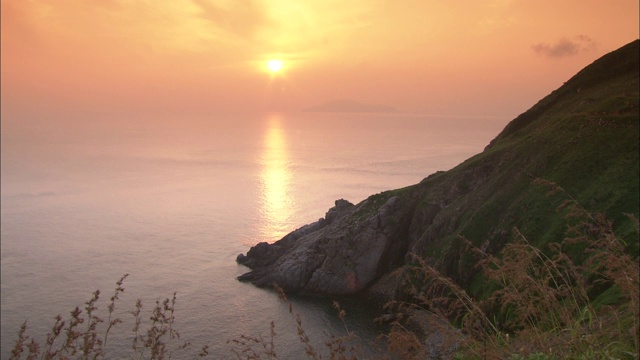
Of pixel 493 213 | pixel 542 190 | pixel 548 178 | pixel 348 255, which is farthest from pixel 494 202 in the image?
pixel 348 255

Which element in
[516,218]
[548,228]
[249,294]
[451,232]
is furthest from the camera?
[249,294]

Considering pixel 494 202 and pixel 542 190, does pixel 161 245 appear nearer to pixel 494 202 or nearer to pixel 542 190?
pixel 494 202

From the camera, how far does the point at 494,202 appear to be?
6419 cm

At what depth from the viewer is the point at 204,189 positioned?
178 metres

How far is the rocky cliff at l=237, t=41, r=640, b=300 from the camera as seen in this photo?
55.2 metres

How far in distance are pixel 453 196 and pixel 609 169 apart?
1051 inches

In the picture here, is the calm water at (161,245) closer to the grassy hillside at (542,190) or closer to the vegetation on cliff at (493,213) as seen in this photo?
the vegetation on cliff at (493,213)

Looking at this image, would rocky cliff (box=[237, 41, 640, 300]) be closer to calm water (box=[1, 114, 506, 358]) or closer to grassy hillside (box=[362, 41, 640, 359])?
grassy hillside (box=[362, 41, 640, 359])

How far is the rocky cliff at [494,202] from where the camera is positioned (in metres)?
55.2

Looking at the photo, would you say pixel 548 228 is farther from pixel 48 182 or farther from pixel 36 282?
pixel 48 182

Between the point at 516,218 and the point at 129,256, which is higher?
the point at 129,256

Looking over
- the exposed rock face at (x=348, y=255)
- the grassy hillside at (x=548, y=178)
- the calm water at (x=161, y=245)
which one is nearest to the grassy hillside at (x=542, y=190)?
the grassy hillside at (x=548, y=178)

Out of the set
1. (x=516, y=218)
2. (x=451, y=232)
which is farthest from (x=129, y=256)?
(x=516, y=218)

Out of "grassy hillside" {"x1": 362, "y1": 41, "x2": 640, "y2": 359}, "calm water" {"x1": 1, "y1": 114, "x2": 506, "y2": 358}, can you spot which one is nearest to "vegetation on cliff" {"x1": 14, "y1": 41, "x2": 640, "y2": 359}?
"grassy hillside" {"x1": 362, "y1": 41, "x2": 640, "y2": 359}
